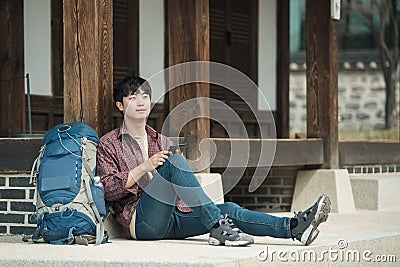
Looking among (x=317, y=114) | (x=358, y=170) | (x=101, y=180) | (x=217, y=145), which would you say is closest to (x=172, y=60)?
(x=217, y=145)

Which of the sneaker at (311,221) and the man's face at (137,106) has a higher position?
the man's face at (137,106)

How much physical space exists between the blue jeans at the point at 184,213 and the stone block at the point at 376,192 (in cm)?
341

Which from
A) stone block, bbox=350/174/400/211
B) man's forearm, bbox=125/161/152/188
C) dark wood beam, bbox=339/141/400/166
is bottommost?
stone block, bbox=350/174/400/211

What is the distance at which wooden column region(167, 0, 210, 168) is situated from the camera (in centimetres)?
719

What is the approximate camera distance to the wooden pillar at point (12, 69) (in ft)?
27.9

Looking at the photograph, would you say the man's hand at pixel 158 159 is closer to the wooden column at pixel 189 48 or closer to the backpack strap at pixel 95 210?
the backpack strap at pixel 95 210

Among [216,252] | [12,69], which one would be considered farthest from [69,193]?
[12,69]

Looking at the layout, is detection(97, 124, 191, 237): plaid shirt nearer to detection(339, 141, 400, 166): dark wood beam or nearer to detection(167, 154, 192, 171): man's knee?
detection(167, 154, 192, 171): man's knee

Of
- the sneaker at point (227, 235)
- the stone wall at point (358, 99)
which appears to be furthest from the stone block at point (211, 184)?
the stone wall at point (358, 99)

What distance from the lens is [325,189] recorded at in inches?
349

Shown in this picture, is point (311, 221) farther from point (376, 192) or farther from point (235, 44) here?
point (235, 44)

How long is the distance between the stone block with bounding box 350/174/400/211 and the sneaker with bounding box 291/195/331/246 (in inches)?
135

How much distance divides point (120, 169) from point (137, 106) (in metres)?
0.38

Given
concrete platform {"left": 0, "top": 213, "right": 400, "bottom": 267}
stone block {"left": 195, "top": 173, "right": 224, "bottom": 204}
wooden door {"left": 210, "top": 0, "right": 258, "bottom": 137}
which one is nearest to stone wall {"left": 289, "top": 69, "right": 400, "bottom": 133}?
wooden door {"left": 210, "top": 0, "right": 258, "bottom": 137}
